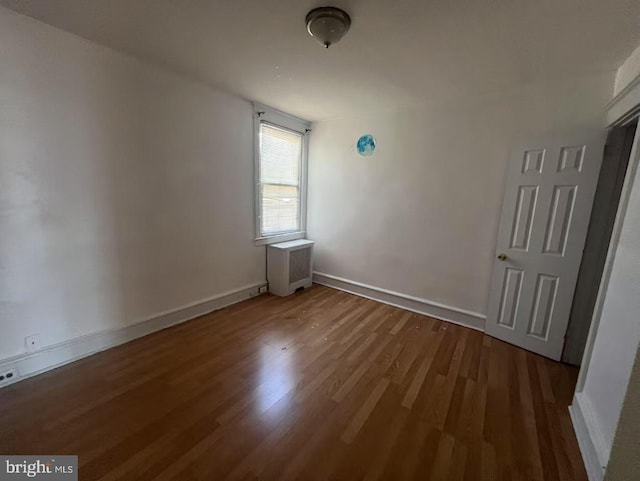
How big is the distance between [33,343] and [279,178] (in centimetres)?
279

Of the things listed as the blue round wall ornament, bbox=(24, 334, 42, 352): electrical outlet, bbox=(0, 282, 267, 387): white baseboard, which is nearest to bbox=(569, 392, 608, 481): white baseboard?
the blue round wall ornament

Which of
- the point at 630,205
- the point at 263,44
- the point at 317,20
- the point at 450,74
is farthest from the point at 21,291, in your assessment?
the point at 630,205

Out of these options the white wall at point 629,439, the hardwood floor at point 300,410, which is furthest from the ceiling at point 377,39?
the hardwood floor at point 300,410

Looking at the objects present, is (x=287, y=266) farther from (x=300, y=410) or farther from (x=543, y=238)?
(x=543, y=238)

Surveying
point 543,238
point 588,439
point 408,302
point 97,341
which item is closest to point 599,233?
point 543,238

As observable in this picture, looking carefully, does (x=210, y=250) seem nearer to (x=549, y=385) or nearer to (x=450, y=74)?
(x=450, y=74)

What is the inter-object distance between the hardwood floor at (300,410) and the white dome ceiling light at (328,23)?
7.61 ft

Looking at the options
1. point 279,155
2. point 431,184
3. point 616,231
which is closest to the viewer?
point 616,231

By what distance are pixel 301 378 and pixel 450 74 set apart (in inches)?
107

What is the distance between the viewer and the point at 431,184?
2939 mm

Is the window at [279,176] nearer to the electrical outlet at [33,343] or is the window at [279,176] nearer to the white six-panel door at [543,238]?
the electrical outlet at [33,343]

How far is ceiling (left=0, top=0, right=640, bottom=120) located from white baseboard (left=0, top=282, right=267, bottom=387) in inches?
89.0

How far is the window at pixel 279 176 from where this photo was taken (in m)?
3.29

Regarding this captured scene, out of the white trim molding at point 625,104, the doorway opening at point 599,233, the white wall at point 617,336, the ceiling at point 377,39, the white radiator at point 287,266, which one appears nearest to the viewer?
the white wall at point 617,336
